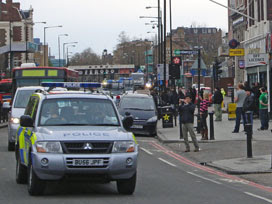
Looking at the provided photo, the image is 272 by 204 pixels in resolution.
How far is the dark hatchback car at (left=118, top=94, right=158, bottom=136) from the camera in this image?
29.5 meters

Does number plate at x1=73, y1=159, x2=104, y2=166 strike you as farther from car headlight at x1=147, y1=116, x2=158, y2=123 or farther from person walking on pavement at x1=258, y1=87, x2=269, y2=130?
car headlight at x1=147, y1=116, x2=158, y2=123

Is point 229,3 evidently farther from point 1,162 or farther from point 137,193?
point 137,193

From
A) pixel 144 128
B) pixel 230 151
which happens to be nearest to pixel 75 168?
pixel 230 151

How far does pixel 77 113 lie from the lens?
1218cm

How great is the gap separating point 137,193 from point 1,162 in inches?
254

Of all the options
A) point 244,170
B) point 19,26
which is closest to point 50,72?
point 244,170

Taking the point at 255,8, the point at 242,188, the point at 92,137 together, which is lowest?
the point at 242,188

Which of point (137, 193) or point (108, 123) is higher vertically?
point (108, 123)

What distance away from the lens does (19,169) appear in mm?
13234

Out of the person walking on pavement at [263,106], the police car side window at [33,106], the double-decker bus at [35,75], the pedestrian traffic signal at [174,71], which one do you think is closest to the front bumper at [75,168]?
the police car side window at [33,106]

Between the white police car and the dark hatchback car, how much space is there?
16.9m

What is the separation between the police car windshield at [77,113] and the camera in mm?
12031

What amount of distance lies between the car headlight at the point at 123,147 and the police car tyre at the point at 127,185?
20.8 inches

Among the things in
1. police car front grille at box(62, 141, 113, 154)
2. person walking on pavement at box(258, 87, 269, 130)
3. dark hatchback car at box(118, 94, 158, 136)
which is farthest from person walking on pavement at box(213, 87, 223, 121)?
police car front grille at box(62, 141, 113, 154)
